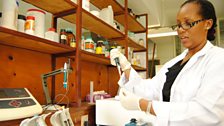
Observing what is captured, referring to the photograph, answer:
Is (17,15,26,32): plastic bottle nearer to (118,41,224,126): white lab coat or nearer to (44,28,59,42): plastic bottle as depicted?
(44,28,59,42): plastic bottle

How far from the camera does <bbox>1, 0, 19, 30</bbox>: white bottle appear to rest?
98cm

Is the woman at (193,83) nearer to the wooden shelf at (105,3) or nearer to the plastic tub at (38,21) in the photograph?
the plastic tub at (38,21)

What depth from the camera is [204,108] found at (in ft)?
2.84

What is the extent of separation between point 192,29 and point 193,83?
293mm

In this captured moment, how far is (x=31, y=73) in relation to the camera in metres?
1.32

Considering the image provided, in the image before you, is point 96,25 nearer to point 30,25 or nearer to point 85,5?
point 85,5

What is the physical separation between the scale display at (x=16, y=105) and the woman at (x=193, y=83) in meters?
0.48

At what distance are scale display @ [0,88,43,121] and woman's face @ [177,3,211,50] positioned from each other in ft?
2.85

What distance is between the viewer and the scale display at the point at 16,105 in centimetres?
84

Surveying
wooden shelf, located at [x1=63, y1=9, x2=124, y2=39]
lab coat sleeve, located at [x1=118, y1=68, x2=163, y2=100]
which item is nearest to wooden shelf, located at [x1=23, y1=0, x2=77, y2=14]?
wooden shelf, located at [x1=63, y1=9, x2=124, y2=39]

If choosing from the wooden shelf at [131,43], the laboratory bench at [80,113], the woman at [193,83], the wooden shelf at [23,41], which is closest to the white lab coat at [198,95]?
the woman at [193,83]

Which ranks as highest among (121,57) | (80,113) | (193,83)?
(121,57)

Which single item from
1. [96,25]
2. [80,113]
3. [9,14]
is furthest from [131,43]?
[9,14]

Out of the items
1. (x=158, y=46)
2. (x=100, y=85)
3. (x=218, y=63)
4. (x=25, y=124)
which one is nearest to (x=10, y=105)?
(x=25, y=124)
